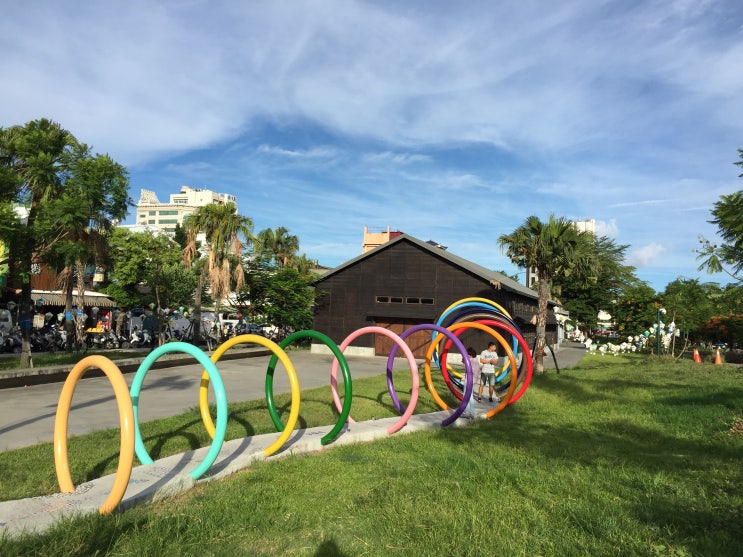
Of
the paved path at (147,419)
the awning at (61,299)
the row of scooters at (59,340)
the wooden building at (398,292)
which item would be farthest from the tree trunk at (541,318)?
Result: the awning at (61,299)

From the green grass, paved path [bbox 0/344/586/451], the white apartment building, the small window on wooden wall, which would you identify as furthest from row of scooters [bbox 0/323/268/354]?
the white apartment building

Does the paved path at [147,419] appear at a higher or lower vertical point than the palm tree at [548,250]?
lower

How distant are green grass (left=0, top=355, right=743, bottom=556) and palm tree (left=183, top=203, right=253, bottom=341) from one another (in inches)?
612

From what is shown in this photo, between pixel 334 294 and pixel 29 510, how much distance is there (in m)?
25.4

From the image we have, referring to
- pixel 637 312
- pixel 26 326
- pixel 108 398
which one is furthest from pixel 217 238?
pixel 637 312

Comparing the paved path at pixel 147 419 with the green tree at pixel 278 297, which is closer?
the paved path at pixel 147 419

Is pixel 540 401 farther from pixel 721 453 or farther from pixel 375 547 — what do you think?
pixel 375 547

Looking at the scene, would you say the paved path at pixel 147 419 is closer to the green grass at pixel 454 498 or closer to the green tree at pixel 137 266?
the green grass at pixel 454 498

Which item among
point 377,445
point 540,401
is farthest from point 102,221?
point 540,401

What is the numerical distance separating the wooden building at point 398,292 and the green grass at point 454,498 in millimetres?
17726

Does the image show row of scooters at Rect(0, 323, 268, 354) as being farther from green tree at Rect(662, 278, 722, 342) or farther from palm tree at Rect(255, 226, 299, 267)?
green tree at Rect(662, 278, 722, 342)

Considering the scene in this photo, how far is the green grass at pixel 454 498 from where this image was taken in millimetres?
4426

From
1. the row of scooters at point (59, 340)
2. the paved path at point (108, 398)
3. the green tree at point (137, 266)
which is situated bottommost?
the paved path at point (108, 398)

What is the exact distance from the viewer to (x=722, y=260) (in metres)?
20.5
